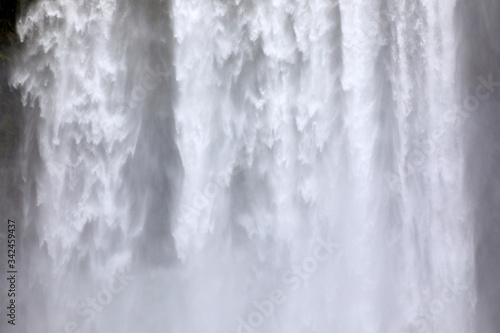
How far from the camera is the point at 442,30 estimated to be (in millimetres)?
10656

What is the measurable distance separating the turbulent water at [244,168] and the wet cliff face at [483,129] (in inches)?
10.4

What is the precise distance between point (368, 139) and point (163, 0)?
5100 millimetres

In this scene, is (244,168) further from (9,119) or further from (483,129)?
(9,119)

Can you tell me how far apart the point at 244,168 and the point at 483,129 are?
470cm

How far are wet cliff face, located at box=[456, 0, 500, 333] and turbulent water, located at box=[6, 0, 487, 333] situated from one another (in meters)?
0.26

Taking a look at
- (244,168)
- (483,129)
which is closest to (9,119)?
(244,168)

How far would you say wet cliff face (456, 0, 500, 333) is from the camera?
10.5 m

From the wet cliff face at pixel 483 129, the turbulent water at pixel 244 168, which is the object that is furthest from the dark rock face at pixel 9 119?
the wet cliff face at pixel 483 129

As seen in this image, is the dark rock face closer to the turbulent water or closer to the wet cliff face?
the turbulent water

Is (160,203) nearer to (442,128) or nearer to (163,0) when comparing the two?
(163,0)

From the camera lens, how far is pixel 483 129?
422 inches

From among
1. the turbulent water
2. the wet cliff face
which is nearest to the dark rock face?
the turbulent water

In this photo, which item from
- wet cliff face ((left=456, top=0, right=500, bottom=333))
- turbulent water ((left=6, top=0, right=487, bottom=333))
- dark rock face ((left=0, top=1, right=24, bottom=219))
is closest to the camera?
turbulent water ((left=6, top=0, right=487, bottom=333))

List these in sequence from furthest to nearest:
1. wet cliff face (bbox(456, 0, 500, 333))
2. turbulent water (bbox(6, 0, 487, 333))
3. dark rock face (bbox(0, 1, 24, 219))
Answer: dark rock face (bbox(0, 1, 24, 219)) → wet cliff face (bbox(456, 0, 500, 333)) → turbulent water (bbox(6, 0, 487, 333))
